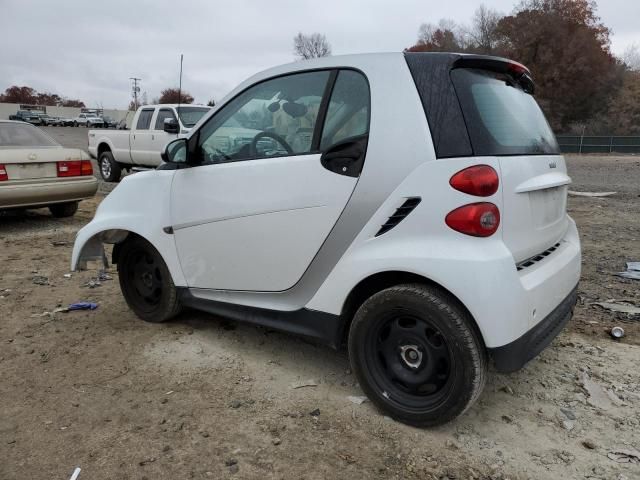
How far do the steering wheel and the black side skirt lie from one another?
3.16 ft

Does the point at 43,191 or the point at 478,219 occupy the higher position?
the point at 478,219

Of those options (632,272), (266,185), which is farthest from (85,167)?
(632,272)

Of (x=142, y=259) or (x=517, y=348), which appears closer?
(x=517, y=348)

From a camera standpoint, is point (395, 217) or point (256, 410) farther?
point (256, 410)

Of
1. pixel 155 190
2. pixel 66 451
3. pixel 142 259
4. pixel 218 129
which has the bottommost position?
pixel 66 451

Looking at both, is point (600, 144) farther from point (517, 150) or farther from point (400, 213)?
point (400, 213)

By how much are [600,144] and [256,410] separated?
32868mm

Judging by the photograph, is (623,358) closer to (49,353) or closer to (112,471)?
(112,471)

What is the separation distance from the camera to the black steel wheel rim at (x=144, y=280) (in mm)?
4113

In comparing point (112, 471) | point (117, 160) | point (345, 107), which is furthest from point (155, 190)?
point (117, 160)

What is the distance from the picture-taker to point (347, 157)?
2816mm

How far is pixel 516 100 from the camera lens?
298cm

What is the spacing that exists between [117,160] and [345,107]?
12.9m

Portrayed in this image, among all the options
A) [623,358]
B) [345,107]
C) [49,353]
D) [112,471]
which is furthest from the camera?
[49,353]
